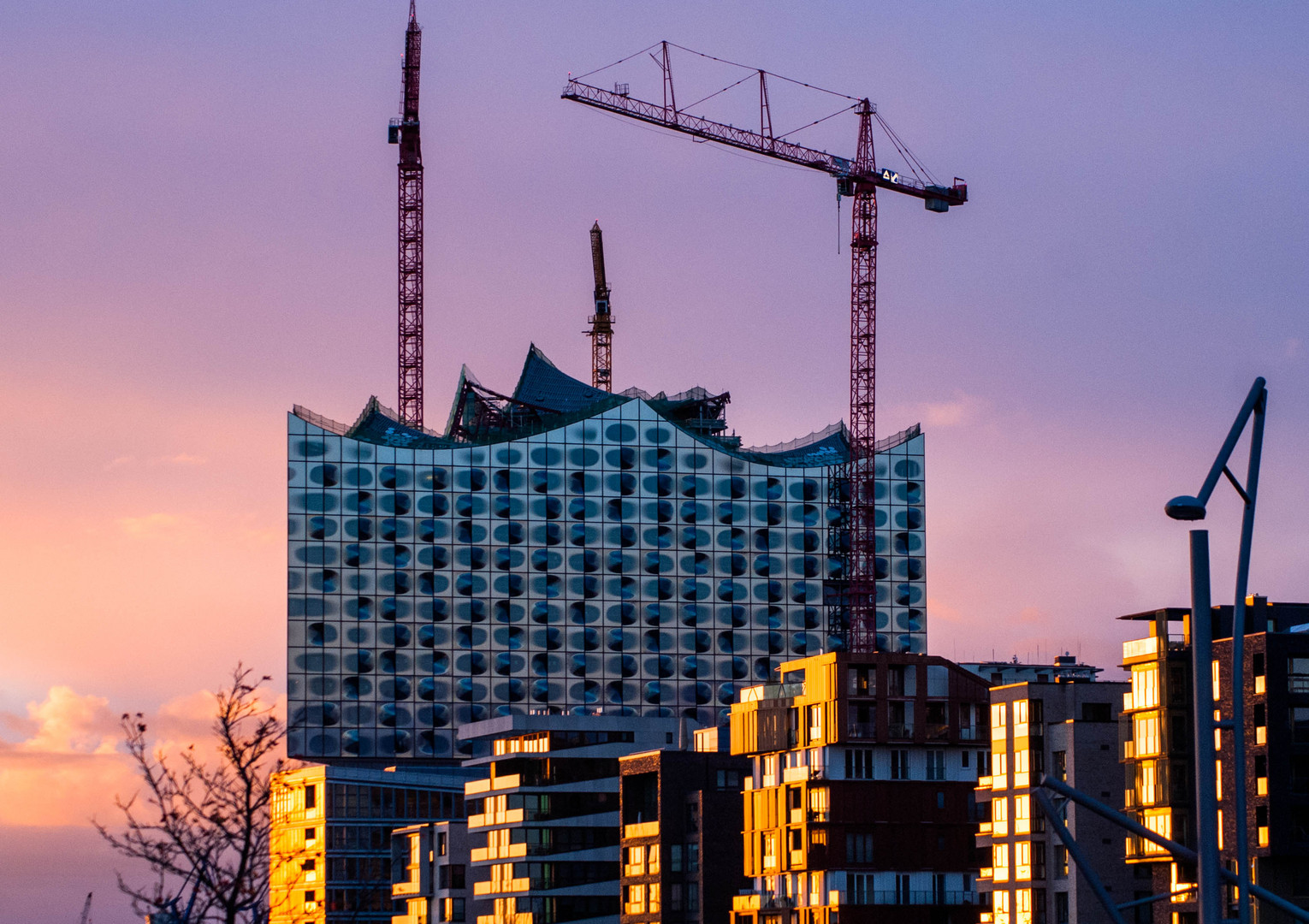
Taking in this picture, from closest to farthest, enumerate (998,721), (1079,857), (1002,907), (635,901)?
(1079,857) < (1002,907) < (998,721) < (635,901)

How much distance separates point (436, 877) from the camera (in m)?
171

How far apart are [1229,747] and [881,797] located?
2810cm

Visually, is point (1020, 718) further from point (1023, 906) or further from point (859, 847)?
point (859, 847)

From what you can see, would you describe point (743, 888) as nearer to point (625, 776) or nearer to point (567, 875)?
point (625, 776)

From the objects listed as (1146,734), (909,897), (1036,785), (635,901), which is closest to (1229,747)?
(1146,734)

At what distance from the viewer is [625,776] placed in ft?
476

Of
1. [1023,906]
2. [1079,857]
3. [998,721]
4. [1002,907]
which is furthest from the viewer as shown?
[998,721]

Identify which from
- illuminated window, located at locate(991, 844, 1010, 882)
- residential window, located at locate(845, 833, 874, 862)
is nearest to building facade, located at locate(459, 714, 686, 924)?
residential window, located at locate(845, 833, 874, 862)

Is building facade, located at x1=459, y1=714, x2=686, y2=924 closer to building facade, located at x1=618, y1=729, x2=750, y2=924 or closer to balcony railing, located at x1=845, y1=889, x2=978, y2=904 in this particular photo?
building facade, located at x1=618, y1=729, x2=750, y2=924

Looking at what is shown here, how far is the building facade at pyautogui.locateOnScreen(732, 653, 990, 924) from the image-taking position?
12019cm

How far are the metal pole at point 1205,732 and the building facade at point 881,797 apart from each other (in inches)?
3526

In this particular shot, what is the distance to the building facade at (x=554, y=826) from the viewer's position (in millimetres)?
154250

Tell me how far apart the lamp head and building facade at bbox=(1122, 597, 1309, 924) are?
2417 inches

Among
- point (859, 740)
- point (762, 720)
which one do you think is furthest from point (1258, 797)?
point (762, 720)
